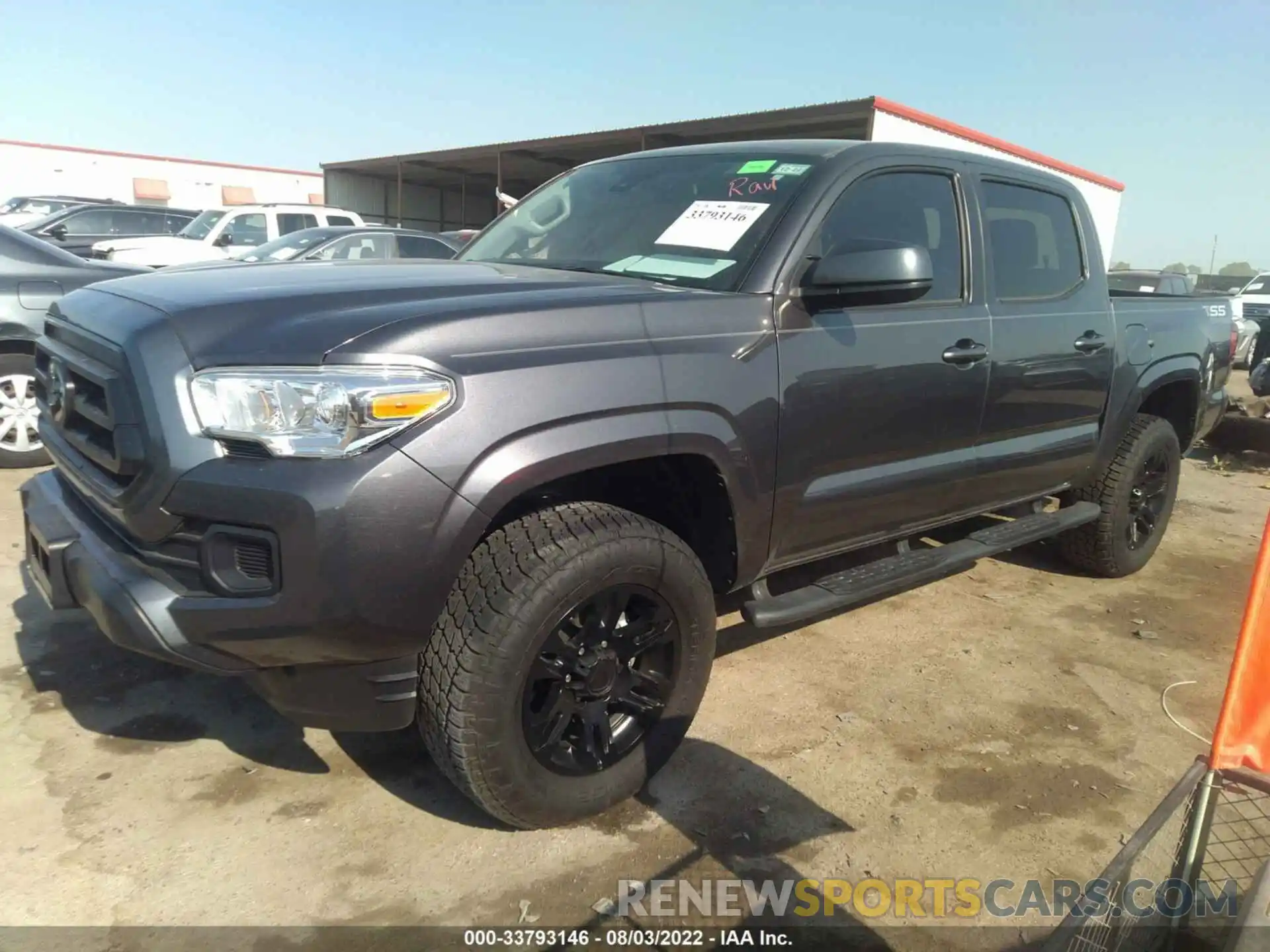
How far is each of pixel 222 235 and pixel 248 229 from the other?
1.56 feet

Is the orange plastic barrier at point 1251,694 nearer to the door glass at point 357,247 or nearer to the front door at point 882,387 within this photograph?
the front door at point 882,387

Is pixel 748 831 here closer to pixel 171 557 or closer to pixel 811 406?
pixel 811 406

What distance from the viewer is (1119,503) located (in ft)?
14.8

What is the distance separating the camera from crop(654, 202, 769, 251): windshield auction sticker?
9.52ft

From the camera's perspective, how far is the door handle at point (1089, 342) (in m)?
3.94

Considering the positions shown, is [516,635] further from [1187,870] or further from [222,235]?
[222,235]

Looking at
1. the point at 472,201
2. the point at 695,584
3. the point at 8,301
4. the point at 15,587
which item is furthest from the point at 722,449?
the point at 472,201

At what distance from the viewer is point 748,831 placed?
254cm

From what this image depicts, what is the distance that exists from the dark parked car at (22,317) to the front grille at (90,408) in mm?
2923

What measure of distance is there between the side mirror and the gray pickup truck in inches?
0.4

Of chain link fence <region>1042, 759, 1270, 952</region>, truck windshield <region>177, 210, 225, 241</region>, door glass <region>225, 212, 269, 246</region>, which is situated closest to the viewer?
chain link fence <region>1042, 759, 1270, 952</region>

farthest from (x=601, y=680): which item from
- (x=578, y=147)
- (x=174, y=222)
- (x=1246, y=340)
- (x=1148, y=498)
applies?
(x=578, y=147)

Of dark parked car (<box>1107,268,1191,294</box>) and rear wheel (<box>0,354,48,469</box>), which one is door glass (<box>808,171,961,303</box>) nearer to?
rear wheel (<box>0,354,48,469</box>)

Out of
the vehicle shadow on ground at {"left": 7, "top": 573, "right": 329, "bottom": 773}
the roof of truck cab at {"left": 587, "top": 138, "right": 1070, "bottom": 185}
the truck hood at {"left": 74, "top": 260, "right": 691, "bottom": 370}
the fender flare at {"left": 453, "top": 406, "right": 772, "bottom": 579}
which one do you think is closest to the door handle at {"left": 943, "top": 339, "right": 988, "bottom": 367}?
the roof of truck cab at {"left": 587, "top": 138, "right": 1070, "bottom": 185}
